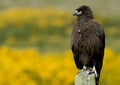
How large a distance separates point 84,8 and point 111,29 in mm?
20431

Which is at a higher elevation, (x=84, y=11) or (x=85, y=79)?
(x=84, y=11)

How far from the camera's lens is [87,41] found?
32.0 feet

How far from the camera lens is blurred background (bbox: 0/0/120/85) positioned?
1645cm

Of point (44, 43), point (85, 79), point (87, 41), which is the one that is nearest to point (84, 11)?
point (87, 41)

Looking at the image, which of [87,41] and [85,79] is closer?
[85,79]

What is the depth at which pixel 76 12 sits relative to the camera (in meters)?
9.72

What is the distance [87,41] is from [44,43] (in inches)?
675

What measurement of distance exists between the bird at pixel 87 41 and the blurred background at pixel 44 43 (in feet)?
15.4

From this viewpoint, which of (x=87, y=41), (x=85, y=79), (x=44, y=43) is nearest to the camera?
(x=85, y=79)

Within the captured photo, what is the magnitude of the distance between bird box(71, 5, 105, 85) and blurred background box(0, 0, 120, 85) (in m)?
4.68

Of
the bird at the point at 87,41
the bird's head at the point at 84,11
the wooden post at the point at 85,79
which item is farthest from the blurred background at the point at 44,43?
the wooden post at the point at 85,79

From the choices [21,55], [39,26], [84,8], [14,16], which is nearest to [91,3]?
[14,16]

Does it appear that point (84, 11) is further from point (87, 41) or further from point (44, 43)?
point (44, 43)

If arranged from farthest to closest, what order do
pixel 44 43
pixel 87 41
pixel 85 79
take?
pixel 44 43
pixel 87 41
pixel 85 79
